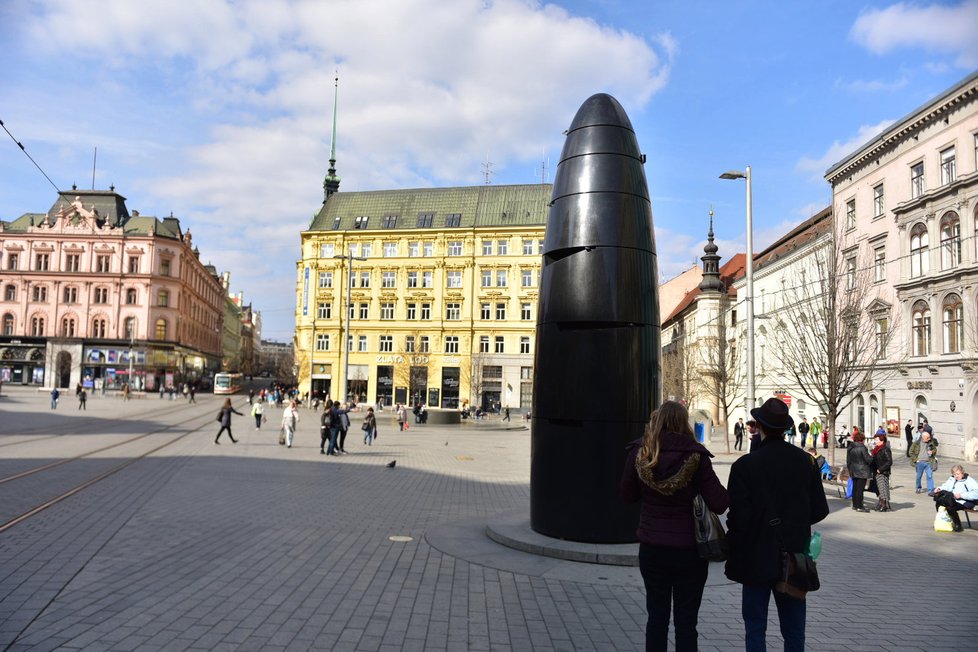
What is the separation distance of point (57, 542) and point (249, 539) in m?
2.27

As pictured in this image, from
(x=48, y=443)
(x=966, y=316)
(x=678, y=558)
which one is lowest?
(x=48, y=443)

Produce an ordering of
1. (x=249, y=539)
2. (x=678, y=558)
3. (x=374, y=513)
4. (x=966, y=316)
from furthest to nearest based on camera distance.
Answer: (x=966, y=316)
(x=374, y=513)
(x=249, y=539)
(x=678, y=558)

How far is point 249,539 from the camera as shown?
9547 millimetres

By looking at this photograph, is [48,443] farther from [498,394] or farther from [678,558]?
[498,394]

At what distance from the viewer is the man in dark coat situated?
4.43 metres

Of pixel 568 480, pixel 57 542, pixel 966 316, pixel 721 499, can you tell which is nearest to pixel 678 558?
pixel 721 499

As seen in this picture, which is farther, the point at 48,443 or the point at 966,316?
the point at 966,316

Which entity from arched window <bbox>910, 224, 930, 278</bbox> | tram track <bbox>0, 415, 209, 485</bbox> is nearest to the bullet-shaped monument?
tram track <bbox>0, 415, 209, 485</bbox>

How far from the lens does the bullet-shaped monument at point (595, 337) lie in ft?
29.6

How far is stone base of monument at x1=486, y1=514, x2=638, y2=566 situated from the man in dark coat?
4016mm

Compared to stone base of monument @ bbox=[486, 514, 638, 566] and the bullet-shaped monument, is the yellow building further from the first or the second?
the bullet-shaped monument

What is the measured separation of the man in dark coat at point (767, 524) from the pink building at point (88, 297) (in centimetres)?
8545

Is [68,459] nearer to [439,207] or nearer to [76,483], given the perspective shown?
[76,483]

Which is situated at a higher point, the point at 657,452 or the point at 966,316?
the point at 966,316
